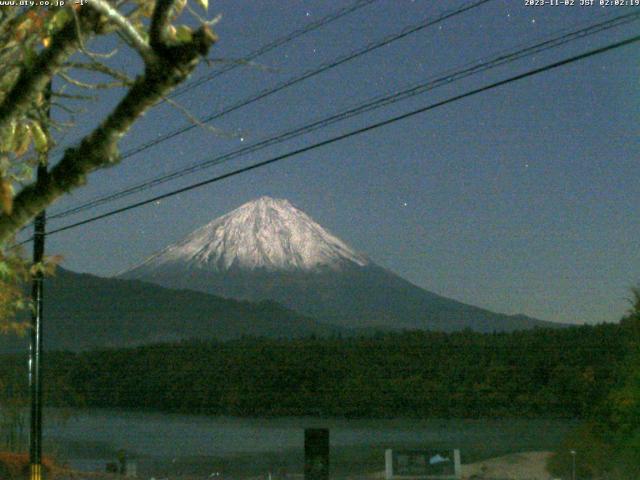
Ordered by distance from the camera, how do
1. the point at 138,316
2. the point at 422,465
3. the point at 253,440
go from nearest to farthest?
the point at 422,465 < the point at 253,440 < the point at 138,316

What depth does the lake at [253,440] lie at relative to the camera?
91.2 ft

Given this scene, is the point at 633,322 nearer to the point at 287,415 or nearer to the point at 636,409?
the point at 636,409

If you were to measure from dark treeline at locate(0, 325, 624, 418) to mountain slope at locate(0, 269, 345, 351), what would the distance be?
51.6 feet

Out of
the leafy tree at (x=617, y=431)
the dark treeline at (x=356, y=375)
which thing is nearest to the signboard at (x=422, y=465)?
the leafy tree at (x=617, y=431)

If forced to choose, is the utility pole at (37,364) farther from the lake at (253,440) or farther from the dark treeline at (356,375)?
the dark treeline at (356,375)

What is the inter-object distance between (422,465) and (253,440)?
1641 centimetres

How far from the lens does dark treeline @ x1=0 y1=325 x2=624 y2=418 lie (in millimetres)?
28359

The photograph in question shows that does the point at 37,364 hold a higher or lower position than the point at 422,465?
higher

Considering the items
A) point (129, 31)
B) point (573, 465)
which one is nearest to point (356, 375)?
point (573, 465)

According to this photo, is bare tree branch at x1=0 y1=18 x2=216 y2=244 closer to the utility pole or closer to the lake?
the utility pole

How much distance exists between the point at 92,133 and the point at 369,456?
25.5 meters

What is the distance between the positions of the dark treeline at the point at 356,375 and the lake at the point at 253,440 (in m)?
0.51

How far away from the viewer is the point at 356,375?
110 ft

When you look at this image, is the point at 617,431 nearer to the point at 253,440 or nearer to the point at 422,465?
the point at 422,465
